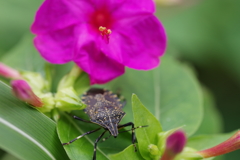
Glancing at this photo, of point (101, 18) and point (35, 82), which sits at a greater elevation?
point (101, 18)

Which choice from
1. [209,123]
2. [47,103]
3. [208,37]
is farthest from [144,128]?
[208,37]

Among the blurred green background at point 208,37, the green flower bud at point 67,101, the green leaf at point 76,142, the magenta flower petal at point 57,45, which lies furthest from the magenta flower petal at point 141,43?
the blurred green background at point 208,37

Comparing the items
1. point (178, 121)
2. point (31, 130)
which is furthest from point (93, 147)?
point (178, 121)

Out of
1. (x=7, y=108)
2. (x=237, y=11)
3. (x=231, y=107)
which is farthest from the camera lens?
(x=237, y=11)

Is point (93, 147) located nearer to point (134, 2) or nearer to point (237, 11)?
point (134, 2)

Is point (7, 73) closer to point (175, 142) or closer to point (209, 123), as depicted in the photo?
point (175, 142)

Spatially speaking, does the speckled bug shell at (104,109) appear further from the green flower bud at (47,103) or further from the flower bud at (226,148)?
the flower bud at (226,148)
